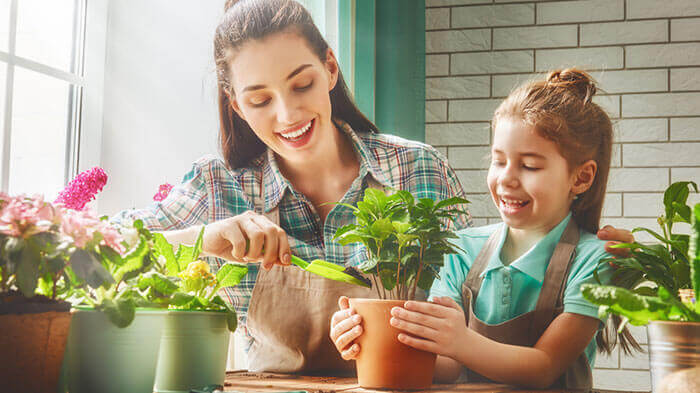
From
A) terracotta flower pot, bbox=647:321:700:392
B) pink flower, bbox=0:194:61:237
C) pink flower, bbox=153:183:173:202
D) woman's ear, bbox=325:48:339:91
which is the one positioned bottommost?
terracotta flower pot, bbox=647:321:700:392

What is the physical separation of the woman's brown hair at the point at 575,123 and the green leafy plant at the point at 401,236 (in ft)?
1.31

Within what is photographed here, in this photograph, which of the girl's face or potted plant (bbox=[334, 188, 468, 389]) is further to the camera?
the girl's face

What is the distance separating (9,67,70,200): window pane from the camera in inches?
51.9

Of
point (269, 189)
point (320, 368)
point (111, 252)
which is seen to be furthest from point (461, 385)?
point (269, 189)

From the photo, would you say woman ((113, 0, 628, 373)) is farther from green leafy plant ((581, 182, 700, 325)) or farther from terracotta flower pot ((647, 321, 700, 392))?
terracotta flower pot ((647, 321, 700, 392))

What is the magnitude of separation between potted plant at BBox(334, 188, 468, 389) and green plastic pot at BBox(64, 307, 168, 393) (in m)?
0.28

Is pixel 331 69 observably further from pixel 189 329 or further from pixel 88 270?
pixel 88 270

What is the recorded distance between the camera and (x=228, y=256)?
1.00m

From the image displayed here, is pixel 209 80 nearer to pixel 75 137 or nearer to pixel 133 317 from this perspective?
pixel 75 137

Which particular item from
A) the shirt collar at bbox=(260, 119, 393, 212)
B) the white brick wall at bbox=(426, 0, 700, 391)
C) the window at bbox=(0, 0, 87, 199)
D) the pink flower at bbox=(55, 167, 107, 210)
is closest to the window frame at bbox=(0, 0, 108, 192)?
the window at bbox=(0, 0, 87, 199)

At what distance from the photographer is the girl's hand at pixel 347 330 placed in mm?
819

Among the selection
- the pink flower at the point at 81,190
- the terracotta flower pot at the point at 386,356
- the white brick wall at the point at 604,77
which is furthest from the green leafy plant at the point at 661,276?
the white brick wall at the point at 604,77

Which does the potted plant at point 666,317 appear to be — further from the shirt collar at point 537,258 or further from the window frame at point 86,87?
the window frame at point 86,87

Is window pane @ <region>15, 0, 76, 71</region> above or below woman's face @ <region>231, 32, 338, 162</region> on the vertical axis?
above
